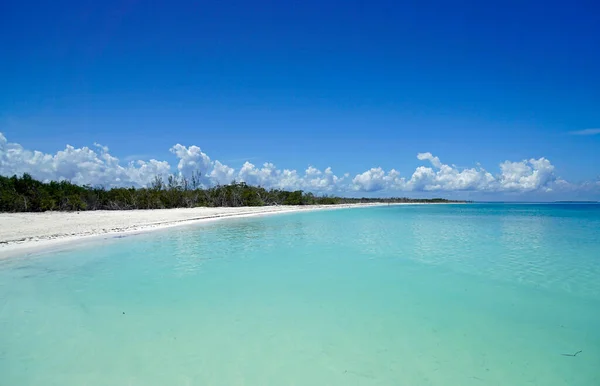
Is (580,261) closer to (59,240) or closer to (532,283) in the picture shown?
(532,283)

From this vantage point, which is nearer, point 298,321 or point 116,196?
point 298,321

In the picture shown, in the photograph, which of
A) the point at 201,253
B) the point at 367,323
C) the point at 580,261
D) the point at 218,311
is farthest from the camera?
the point at 201,253

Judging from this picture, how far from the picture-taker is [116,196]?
3272cm

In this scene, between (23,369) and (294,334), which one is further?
(294,334)

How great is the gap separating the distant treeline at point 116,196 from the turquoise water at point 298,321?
63.8ft

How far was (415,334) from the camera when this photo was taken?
14.3ft

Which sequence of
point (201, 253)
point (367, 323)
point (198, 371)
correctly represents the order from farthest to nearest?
point (201, 253)
point (367, 323)
point (198, 371)

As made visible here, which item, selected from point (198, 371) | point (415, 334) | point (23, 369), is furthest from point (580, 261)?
point (23, 369)

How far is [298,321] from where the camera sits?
4.87 m

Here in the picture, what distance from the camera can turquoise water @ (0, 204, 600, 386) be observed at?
3469 millimetres

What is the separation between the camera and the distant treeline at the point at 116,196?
81.4 feet

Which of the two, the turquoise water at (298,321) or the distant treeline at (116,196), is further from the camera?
the distant treeline at (116,196)

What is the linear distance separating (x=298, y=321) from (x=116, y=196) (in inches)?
1306

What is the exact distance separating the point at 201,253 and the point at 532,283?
875 cm
